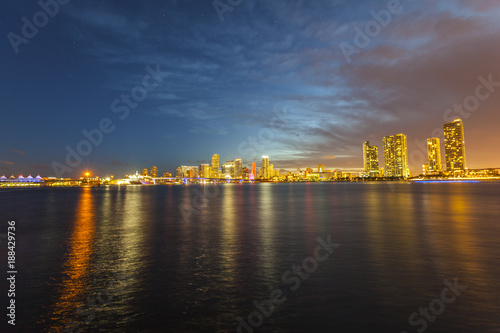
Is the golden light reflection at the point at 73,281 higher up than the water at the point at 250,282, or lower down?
higher up

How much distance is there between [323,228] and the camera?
98.9ft

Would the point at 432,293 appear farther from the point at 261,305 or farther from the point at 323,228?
the point at 323,228

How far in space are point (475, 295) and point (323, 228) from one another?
18.1 m

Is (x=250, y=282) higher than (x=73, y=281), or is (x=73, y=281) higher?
(x=73, y=281)

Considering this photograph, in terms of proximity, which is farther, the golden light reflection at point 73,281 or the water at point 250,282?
the golden light reflection at point 73,281

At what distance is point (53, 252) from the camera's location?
67.5ft

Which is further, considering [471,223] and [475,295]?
[471,223]

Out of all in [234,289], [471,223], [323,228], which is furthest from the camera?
[471,223]

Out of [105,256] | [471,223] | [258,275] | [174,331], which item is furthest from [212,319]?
[471,223]

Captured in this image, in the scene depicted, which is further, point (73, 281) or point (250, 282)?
point (73, 281)

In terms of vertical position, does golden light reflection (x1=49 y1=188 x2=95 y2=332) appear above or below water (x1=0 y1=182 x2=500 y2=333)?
above

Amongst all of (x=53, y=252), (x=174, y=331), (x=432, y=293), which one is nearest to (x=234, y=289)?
(x=174, y=331)

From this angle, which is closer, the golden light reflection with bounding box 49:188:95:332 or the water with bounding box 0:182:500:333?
the water with bounding box 0:182:500:333

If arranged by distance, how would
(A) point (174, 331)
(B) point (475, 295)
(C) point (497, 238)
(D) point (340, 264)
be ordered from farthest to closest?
(C) point (497, 238) < (D) point (340, 264) < (B) point (475, 295) < (A) point (174, 331)
